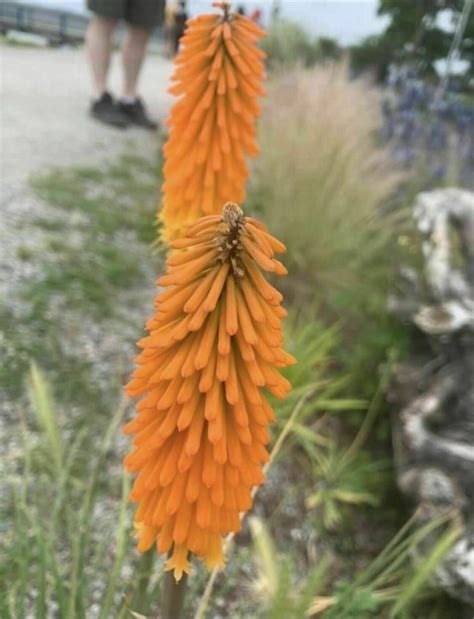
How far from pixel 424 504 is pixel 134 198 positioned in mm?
3056

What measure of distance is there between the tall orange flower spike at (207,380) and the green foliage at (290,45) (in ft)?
35.2

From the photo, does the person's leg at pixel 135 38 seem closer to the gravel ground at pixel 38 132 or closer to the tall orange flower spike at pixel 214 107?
the gravel ground at pixel 38 132

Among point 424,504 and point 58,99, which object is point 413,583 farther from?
point 58,99

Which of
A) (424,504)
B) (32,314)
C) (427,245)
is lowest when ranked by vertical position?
(424,504)

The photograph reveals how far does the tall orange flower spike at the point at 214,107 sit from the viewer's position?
1598 mm

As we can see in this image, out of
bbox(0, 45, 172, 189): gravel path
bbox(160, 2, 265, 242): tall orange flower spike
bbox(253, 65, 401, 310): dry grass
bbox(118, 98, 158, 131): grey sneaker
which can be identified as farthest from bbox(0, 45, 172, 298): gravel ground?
bbox(160, 2, 265, 242): tall orange flower spike

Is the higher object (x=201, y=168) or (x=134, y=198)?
(x=201, y=168)

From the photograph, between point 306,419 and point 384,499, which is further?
point 306,419

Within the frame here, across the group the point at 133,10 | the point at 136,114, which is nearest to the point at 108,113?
the point at 136,114

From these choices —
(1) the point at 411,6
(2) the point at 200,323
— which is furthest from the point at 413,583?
(1) the point at 411,6

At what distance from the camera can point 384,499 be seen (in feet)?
9.83

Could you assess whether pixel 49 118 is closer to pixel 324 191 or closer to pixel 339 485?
pixel 324 191

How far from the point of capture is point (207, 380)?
0.97 metres

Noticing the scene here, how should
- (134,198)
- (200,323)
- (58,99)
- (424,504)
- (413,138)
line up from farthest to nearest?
(58,99) < (413,138) < (134,198) < (424,504) < (200,323)
